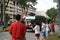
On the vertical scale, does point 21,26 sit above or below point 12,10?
above

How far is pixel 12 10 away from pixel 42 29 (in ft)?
417

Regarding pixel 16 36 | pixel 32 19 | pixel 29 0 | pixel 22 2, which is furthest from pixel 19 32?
pixel 29 0

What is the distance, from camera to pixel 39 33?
1795 centimetres

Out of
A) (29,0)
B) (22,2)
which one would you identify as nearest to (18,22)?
(22,2)

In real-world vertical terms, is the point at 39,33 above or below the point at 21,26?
below

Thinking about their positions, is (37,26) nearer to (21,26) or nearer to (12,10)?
(21,26)

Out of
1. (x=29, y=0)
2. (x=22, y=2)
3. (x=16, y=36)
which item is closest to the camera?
(x=16, y=36)

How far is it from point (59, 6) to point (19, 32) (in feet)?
31.0

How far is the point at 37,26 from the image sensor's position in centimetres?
1783

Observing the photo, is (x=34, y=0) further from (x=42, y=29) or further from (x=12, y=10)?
(x=42, y=29)

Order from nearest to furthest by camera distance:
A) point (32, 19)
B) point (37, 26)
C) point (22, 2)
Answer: point (37, 26) < point (32, 19) < point (22, 2)

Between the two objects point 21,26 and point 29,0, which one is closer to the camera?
point 21,26

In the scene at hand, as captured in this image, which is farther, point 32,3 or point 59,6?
point 32,3

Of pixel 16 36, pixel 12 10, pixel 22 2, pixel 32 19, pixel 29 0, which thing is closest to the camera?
pixel 16 36
